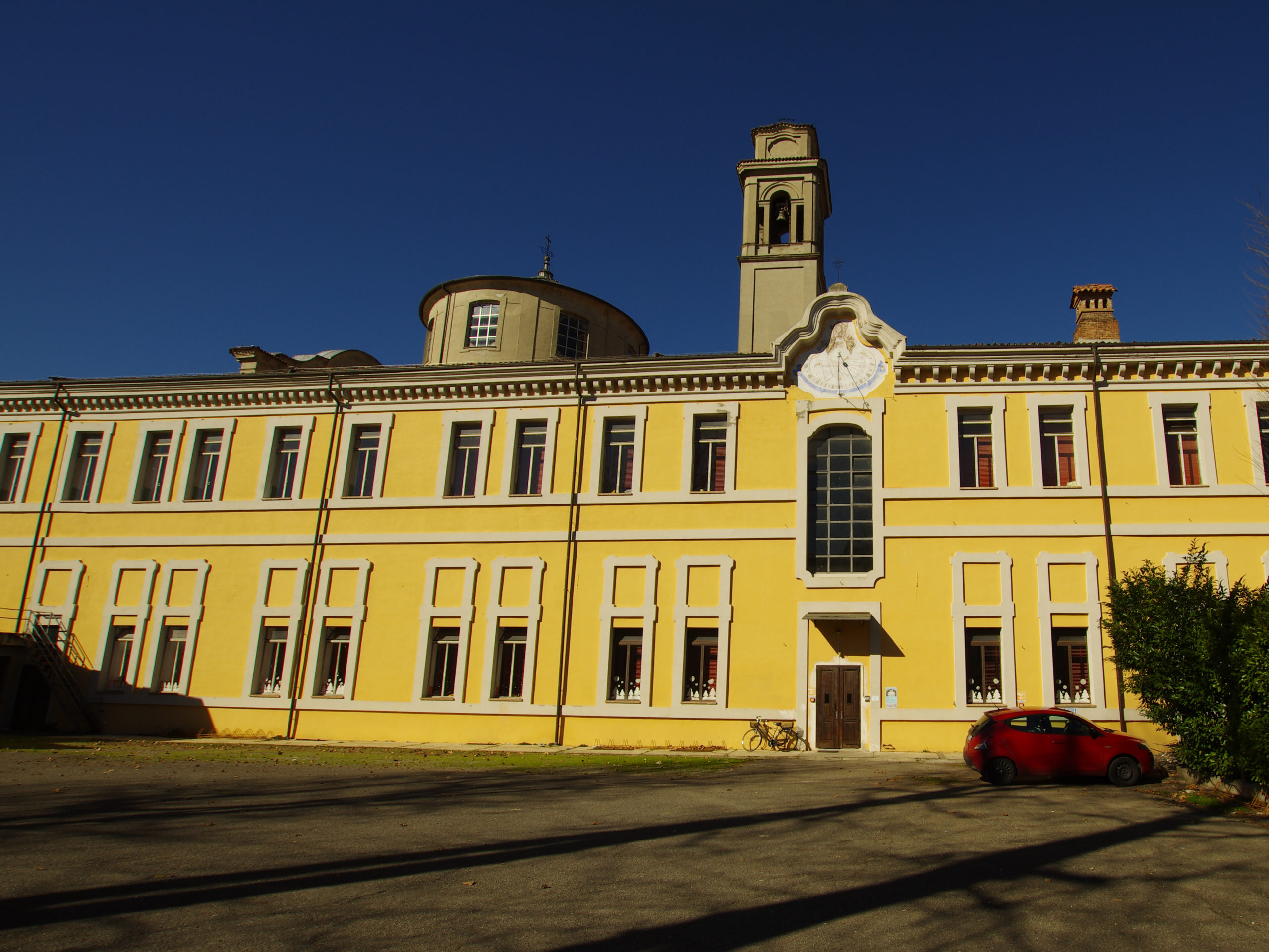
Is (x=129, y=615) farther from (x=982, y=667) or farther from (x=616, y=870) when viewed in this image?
(x=982, y=667)

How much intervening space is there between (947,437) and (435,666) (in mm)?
15387

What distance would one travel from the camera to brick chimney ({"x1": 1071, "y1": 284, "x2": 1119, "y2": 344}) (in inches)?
1045

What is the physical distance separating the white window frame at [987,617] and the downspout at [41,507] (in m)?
26.8

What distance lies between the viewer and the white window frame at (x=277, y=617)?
25.4m

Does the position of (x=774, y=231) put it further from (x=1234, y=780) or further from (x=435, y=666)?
(x=1234, y=780)

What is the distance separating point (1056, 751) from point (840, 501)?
8804 millimetres

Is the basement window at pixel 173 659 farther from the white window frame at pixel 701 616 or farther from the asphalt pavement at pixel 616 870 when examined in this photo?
the white window frame at pixel 701 616

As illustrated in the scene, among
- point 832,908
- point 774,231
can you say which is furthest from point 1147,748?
point 774,231

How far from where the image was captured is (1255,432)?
885 inches

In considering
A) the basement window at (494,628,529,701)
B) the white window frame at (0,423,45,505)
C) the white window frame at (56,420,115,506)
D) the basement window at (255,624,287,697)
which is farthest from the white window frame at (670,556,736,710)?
the white window frame at (0,423,45,505)

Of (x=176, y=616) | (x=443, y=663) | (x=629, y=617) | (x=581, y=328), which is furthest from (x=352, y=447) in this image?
(x=581, y=328)

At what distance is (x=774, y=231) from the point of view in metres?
31.9

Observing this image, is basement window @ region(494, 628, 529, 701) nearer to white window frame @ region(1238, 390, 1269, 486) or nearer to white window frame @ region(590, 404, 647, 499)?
white window frame @ region(590, 404, 647, 499)

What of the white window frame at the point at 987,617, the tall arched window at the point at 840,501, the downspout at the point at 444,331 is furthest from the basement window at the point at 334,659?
the white window frame at the point at 987,617
